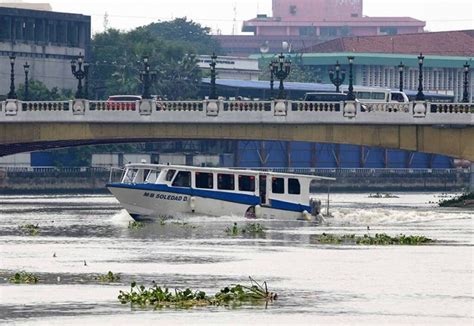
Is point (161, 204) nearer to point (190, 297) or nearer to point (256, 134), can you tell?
Result: point (256, 134)

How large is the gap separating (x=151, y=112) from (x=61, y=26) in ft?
261

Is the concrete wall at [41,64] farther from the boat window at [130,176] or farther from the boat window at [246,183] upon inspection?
the boat window at [246,183]

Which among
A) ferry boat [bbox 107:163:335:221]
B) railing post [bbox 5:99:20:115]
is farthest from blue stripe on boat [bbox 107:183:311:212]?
railing post [bbox 5:99:20:115]

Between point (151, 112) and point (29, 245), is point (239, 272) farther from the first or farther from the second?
point (151, 112)

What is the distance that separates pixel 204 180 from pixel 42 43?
317 feet

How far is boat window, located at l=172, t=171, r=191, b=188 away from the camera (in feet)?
293

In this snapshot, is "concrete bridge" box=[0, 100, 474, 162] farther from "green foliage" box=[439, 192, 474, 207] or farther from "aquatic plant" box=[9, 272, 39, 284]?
"aquatic plant" box=[9, 272, 39, 284]

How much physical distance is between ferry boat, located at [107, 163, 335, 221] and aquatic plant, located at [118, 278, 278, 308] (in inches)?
1438

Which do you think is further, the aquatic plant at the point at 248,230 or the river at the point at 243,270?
the aquatic plant at the point at 248,230

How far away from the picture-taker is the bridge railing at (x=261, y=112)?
10706 centimetres

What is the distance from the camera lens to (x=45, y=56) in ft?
609

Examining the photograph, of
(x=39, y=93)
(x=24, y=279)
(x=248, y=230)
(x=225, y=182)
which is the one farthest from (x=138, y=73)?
(x=24, y=279)

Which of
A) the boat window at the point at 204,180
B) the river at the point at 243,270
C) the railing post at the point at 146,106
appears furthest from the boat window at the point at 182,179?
the railing post at the point at 146,106

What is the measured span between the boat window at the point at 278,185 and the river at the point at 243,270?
2.38 m
